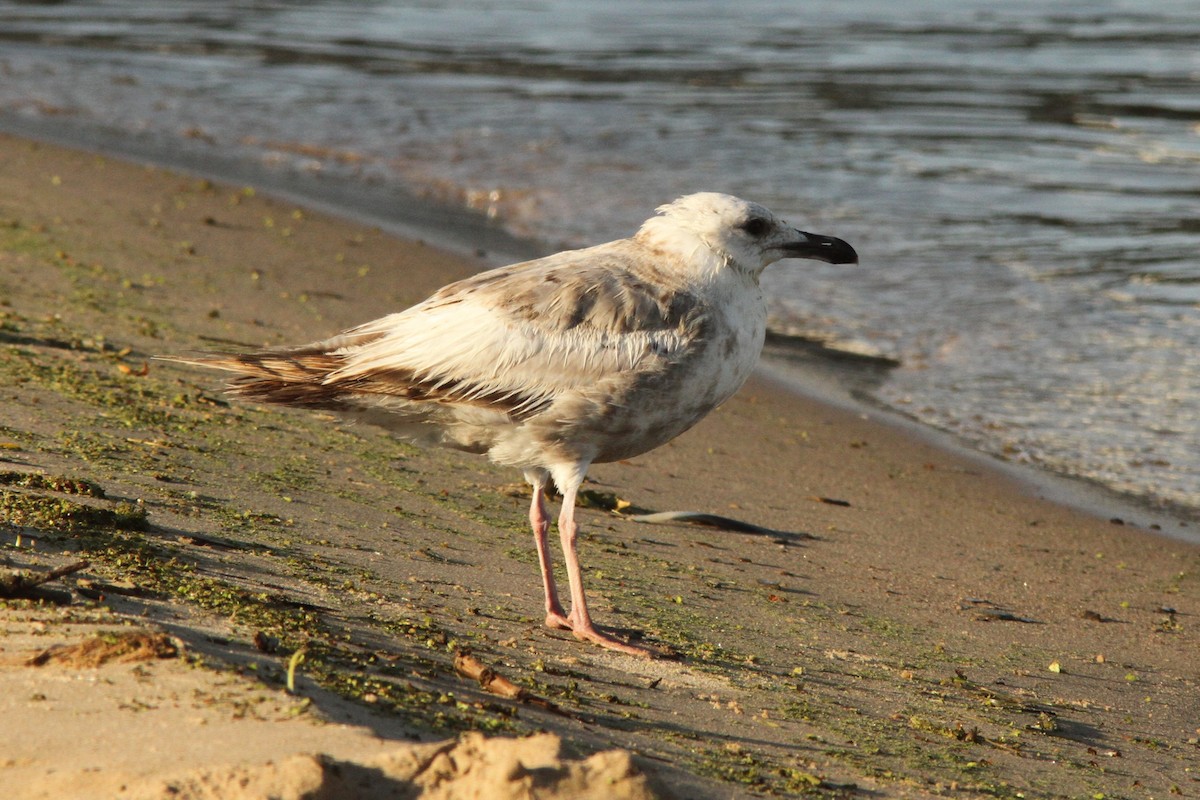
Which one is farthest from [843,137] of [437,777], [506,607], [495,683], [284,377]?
[437,777]

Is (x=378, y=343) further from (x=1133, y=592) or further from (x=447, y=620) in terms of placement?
(x=1133, y=592)

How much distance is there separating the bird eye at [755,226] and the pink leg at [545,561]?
46.0 inches

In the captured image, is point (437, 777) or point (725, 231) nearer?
point (437, 777)

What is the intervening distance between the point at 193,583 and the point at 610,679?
3.93 ft

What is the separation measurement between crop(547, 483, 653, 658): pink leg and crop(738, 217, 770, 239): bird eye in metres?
1.12

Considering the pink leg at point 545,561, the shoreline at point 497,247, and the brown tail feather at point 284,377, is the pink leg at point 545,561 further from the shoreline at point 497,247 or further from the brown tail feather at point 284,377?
the shoreline at point 497,247

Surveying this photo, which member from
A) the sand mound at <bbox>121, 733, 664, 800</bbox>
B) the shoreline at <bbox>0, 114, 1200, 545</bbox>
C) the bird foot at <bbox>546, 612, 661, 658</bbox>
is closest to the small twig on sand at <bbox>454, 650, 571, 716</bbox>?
the sand mound at <bbox>121, 733, 664, 800</bbox>

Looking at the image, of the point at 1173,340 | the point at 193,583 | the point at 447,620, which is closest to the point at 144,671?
the point at 193,583

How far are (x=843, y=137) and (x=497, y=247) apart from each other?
5.74 metres

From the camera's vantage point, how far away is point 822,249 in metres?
5.25

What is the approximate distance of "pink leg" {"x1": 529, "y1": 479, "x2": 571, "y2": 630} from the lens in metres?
4.42

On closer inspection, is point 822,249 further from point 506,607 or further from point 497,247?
point 497,247

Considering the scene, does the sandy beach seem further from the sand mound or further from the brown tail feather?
the brown tail feather

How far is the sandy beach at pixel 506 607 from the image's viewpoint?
297 cm
